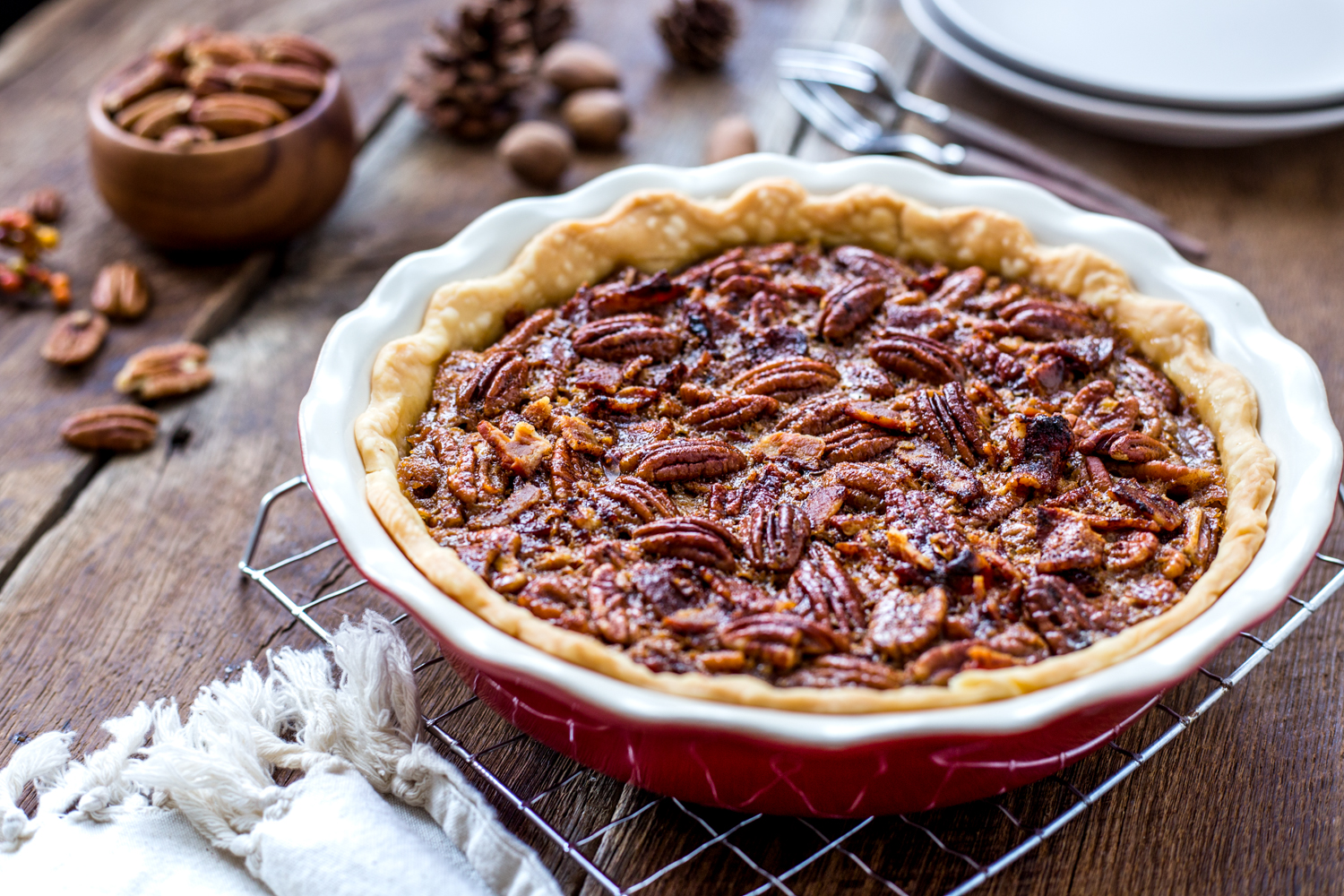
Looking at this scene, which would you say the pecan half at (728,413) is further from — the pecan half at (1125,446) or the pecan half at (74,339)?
the pecan half at (74,339)

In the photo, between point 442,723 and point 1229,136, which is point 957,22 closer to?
point 1229,136

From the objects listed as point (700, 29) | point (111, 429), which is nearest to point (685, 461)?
point (111, 429)

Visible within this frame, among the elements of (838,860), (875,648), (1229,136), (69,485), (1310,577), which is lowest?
(69,485)

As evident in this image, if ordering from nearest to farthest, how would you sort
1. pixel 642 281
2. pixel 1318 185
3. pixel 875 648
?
pixel 875 648 → pixel 642 281 → pixel 1318 185

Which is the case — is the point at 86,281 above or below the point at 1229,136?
below

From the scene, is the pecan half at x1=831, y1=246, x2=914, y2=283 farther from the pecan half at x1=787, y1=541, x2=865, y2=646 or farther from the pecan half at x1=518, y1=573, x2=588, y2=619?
the pecan half at x1=518, y1=573, x2=588, y2=619

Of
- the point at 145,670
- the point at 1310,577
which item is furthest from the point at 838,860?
the point at 145,670
